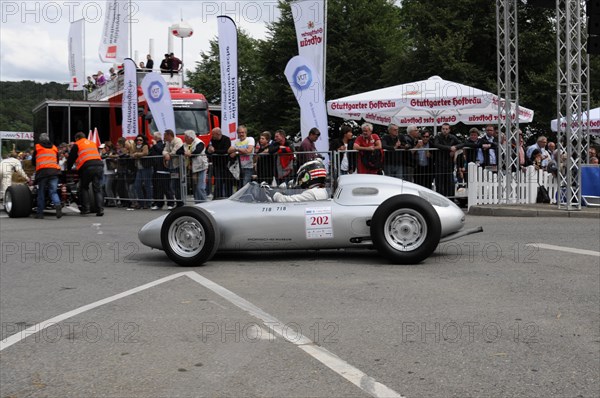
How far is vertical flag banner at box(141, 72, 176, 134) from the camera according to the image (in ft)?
71.8

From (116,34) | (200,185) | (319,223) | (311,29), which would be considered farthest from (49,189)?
(116,34)

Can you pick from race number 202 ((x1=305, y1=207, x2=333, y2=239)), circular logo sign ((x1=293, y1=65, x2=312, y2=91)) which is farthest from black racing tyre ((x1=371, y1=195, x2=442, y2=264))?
circular logo sign ((x1=293, y1=65, x2=312, y2=91))

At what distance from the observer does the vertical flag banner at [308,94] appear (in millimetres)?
18656

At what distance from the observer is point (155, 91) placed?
72.4 feet

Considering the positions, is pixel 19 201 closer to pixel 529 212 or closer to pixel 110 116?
pixel 110 116

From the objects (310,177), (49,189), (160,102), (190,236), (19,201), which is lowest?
(190,236)

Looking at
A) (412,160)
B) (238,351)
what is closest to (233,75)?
(412,160)

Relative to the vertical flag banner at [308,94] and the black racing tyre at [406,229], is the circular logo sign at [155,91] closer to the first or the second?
the vertical flag banner at [308,94]

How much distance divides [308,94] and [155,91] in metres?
5.27

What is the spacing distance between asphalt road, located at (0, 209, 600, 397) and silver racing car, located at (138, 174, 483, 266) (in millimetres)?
263

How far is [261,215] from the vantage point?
31.5 ft

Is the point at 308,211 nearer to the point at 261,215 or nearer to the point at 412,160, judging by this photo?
the point at 261,215

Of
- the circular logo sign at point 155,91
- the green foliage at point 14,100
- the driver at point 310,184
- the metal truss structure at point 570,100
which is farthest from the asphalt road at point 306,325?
the green foliage at point 14,100

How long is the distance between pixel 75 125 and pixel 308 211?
63.0 feet
